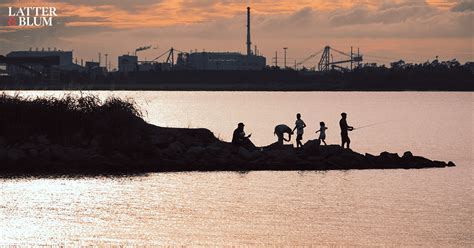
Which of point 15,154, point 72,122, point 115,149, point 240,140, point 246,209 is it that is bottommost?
point 246,209

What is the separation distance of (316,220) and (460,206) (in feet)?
16.1

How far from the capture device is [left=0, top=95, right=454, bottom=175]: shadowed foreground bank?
121 feet

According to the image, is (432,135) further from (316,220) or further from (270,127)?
(316,220)

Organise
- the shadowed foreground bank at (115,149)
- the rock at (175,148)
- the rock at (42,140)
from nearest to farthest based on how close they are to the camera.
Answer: the shadowed foreground bank at (115,149), the rock at (42,140), the rock at (175,148)

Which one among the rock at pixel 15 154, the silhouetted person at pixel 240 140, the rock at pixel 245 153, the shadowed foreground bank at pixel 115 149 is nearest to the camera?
the rock at pixel 15 154

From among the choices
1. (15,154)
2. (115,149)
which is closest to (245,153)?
(115,149)

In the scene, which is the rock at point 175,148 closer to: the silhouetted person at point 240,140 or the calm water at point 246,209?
the silhouetted person at point 240,140

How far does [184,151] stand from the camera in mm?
38906

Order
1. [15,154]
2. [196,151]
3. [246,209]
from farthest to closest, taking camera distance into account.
→ [196,151], [15,154], [246,209]

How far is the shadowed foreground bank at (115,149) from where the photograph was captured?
121 ft

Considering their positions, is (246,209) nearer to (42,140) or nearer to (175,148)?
(175,148)

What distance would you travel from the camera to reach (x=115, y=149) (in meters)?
38.1

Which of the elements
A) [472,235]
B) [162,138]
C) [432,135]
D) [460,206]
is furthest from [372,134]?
[472,235]

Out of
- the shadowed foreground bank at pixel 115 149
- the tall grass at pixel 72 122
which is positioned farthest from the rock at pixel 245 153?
the tall grass at pixel 72 122
